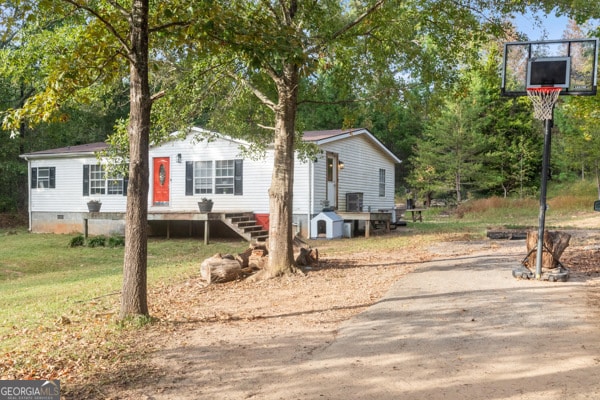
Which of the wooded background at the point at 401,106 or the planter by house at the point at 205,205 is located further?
the planter by house at the point at 205,205

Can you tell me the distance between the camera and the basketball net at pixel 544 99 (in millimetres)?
8164

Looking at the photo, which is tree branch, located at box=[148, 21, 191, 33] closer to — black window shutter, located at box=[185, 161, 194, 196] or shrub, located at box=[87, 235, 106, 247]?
shrub, located at box=[87, 235, 106, 247]

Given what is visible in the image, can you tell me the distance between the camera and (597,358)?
4.39 metres

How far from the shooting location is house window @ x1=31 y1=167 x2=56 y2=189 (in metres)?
21.5

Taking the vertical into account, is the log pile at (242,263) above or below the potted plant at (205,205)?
below

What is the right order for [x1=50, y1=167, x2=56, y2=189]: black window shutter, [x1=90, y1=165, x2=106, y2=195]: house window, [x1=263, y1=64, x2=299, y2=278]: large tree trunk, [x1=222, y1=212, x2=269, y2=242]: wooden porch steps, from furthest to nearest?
[x1=50, y1=167, x2=56, y2=189]: black window shutter, [x1=90, y1=165, x2=106, y2=195]: house window, [x1=222, y1=212, x2=269, y2=242]: wooden porch steps, [x1=263, y1=64, x2=299, y2=278]: large tree trunk

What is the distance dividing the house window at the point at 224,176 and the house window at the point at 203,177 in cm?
28

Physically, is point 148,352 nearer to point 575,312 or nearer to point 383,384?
point 383,384

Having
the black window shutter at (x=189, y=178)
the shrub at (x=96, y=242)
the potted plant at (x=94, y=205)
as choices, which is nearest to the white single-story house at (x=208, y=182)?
the black window shutter at (x=189, y=178)

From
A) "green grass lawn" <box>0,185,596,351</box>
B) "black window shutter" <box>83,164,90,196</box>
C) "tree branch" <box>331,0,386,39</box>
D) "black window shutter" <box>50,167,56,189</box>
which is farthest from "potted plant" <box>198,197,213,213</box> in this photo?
"tree branch" <box>331,0,386,39</box>

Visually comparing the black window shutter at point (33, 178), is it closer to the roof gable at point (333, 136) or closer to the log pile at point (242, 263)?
the roof gable at point (333, 136)

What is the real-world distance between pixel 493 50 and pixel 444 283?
4.78m

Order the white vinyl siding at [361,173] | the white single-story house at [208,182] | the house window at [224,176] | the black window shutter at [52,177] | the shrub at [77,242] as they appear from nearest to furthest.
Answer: the shrub at [77,242] < the white single-story house at [208,182] < the white vinyl siding at [361,173] < the house window at [224,176] < the black window shutter at [52,177]

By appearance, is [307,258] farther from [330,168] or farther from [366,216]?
[330,168]
